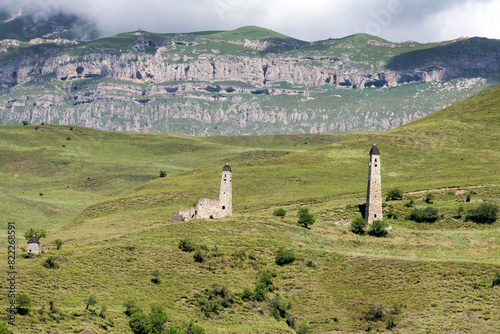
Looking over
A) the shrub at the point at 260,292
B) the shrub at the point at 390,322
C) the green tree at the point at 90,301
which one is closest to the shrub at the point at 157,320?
the green tree at the point at 90,301

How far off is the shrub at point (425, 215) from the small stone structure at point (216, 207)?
25720mm

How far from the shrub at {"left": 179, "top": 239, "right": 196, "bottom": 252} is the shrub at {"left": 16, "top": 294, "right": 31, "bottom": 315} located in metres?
22.0

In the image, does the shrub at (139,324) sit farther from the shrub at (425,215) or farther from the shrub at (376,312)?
the shrub at (425,215)

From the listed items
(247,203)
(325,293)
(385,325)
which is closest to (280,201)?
(247,203)

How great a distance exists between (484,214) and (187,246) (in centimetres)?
4113

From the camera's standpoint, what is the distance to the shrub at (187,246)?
67188mm

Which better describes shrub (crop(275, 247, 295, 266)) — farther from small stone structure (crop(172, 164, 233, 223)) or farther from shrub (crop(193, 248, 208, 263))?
small stone structure (crop(172, 164, 233, 223))

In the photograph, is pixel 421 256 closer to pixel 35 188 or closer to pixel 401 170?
pixel 401 170

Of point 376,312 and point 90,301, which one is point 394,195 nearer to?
point 376,312

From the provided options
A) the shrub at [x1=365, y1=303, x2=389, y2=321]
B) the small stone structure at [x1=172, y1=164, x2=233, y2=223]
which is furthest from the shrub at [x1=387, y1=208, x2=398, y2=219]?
the shrub at [x1=365, y1=303, x2=389, y2=321]

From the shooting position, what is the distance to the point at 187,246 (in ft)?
220

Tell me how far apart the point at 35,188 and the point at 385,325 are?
160813 mm

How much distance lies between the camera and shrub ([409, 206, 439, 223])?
85188 mm

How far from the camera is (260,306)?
58438 mm
